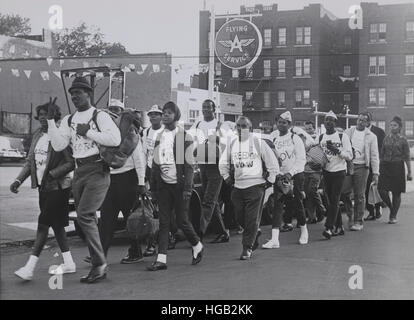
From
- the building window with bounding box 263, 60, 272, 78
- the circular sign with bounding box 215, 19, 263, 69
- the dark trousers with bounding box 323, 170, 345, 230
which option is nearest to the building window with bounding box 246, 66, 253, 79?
the building window with bounding box 263, 60, 272, 78

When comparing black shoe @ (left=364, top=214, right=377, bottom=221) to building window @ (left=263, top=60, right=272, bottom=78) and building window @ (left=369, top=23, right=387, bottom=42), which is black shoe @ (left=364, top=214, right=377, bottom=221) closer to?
building window @ (left=263, top=60, right=272, bottom=78)

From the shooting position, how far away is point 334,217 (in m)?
9.84

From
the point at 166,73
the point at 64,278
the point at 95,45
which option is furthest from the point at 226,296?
the point at 166,73

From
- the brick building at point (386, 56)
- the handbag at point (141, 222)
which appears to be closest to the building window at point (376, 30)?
the brick building at point (386, 56)

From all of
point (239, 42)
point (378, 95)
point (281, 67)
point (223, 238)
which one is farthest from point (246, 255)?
point (378, 95)

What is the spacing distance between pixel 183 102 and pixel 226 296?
13.6 m

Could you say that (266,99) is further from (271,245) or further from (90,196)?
(90,196)

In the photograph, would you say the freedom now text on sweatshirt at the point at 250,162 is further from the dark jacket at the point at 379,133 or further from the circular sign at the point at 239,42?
the dark jacket at the point at 379,133

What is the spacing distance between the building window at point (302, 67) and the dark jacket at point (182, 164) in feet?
17.9

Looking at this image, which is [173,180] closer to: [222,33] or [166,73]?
[222,33]

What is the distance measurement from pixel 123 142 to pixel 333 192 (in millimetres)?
3915

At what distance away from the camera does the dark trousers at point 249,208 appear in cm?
797

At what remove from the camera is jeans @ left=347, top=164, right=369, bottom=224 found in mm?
10844

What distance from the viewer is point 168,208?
7414 mm
